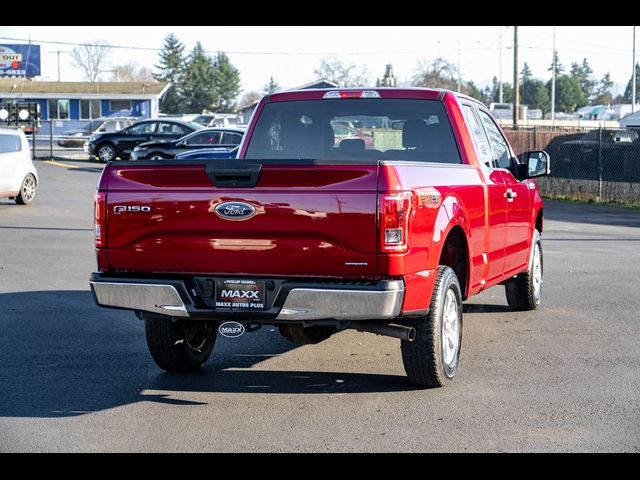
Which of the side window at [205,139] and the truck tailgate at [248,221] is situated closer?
the truck tailgate at [248,221]

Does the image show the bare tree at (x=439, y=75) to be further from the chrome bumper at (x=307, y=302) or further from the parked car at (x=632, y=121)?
the chrome bumper at (x=307, y=302)

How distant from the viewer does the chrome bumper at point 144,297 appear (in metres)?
6.63

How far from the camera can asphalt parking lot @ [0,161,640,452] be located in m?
5.93

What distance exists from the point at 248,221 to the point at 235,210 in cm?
11

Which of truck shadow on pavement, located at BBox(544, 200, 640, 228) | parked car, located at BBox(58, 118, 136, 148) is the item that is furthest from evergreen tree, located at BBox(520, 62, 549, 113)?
truck shadow on pavement, located at BBox(544, 200, 640, 228)

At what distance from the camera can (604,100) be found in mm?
175250

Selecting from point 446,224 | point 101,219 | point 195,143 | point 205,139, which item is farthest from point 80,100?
point 446,224


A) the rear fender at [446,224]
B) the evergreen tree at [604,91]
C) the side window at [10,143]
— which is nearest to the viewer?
the rear fender at [446,224]

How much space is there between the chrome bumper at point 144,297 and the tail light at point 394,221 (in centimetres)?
138

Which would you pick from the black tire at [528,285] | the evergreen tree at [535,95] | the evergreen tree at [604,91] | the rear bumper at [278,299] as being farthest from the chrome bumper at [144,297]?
the evergreen tree at [604,91]

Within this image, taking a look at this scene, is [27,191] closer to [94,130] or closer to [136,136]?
[136,136]

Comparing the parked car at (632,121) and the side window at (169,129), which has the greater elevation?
the parked car at (632,121)
